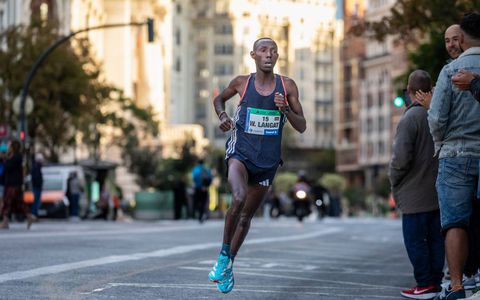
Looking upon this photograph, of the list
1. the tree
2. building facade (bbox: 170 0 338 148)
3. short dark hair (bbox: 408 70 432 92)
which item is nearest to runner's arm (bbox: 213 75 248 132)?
short dark hair (bbox: 408 70 432 92)

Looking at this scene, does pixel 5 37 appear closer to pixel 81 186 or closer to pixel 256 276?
pixel 81 186

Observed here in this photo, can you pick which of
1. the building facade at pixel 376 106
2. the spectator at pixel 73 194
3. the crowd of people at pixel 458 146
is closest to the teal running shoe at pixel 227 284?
the crowd of people at pixel 458 146

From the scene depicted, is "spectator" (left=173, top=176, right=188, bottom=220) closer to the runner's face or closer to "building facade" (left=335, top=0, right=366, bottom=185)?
the runner's face

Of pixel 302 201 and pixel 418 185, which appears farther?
pixel 302 201

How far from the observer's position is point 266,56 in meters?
12.2

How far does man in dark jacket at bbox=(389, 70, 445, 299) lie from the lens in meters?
13.4

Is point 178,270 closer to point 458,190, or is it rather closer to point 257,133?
point 257,133

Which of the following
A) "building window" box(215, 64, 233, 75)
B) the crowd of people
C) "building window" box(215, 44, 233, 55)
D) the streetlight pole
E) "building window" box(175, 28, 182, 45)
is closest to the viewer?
the crowd of people

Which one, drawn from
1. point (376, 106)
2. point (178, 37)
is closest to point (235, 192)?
point (178, 37)

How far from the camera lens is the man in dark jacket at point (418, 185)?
44.1 ft

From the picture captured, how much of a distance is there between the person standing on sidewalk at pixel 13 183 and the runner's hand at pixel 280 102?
17617 millimetres

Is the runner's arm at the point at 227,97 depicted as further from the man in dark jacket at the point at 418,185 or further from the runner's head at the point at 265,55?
the man in dark jacket at the point at 418,185

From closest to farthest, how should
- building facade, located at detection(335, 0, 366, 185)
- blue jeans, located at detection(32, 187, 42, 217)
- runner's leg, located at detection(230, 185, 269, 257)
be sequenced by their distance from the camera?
runner's leg, located at detection(230, 185, 269, 257) < blue jeans, located at detection(32, 187, 42, 217) < building facade, located at detection(335, 0, 366, 185)

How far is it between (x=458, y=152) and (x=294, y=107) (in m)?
1.63
